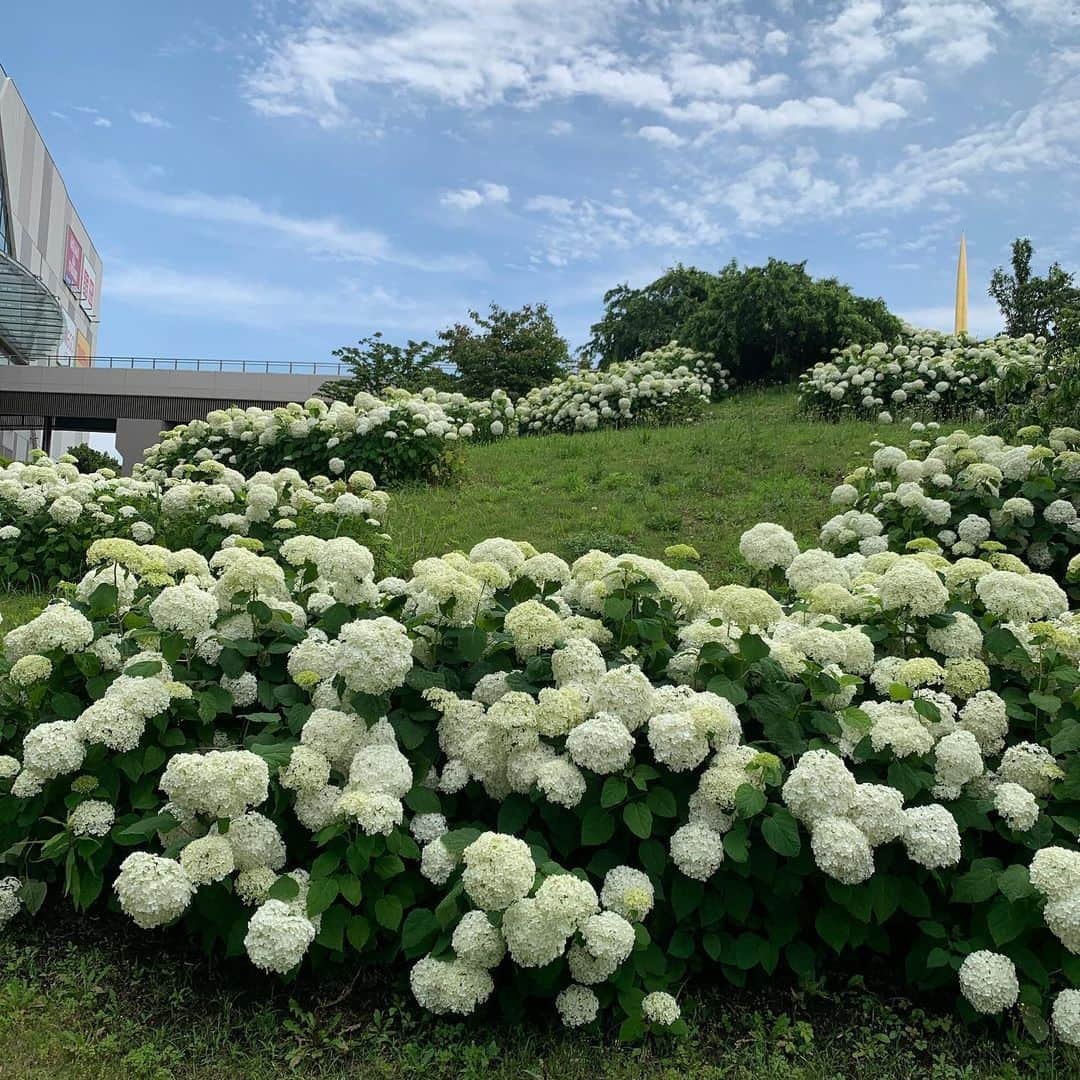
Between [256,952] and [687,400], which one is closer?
[256,952]

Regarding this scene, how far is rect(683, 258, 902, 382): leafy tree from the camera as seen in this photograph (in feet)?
58.4

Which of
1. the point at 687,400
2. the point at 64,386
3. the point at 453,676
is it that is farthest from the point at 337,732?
the point at 64,386

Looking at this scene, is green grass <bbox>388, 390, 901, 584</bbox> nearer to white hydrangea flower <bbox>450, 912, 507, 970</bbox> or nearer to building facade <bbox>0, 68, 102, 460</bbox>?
white hydrangea flower <bbox>450, 912, 507, 970</bbox>

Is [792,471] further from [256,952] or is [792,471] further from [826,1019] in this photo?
[256,952]

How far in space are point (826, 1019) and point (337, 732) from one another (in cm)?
173

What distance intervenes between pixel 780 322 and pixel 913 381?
6.06 m

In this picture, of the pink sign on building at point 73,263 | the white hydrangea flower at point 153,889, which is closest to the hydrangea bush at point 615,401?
the white hydrangea flower at point 153,889

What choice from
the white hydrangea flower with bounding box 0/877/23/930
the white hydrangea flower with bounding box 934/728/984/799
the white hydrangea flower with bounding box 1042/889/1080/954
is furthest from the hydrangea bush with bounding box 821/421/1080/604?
the white hydrangea flower with bounding box 0/877/23/930

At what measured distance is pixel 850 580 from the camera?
13.5 feet

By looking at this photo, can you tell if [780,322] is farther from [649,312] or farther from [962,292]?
[962,292]

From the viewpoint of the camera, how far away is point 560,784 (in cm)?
262

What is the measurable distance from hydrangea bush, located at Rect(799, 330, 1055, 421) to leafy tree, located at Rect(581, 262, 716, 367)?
36.1 ft

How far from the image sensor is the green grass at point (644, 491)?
294 inches

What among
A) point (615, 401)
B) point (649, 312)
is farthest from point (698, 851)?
point (649, 312)
